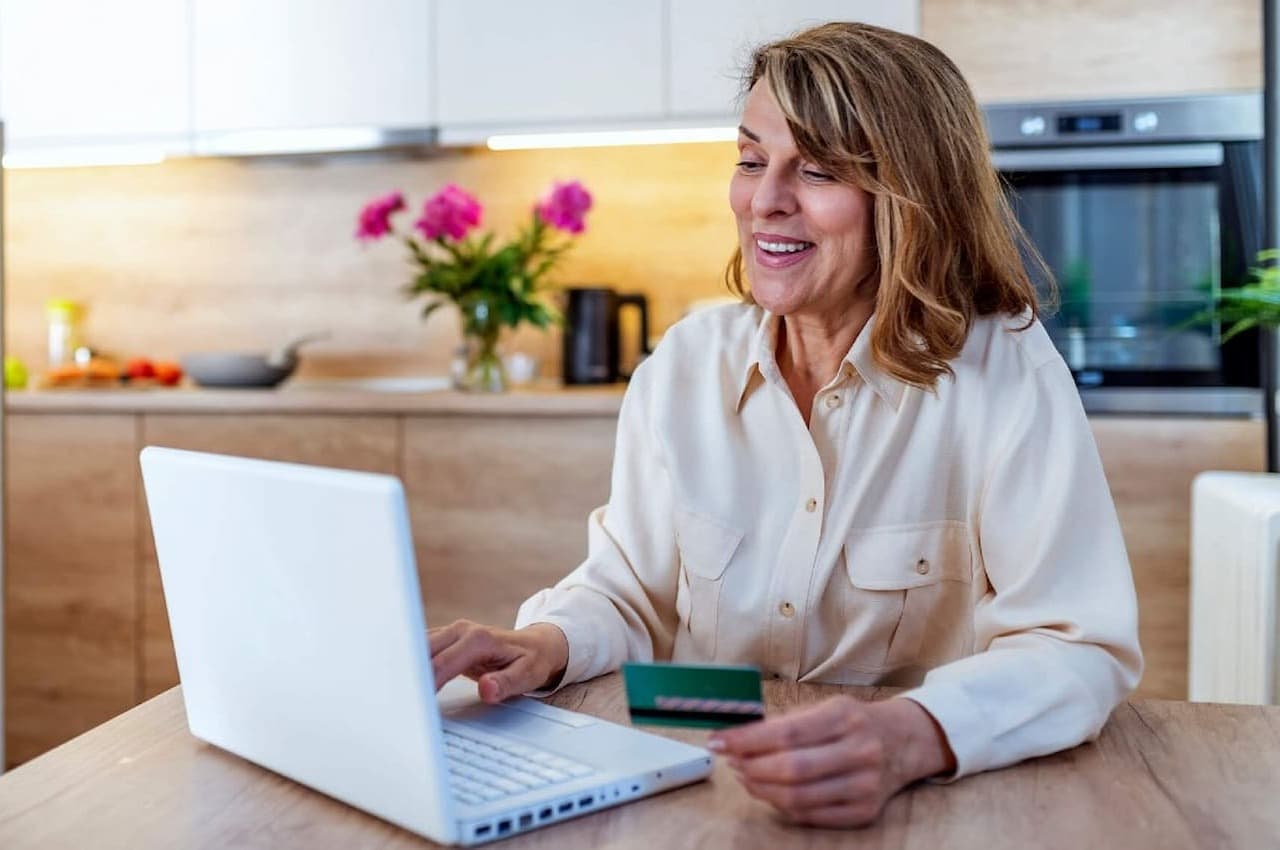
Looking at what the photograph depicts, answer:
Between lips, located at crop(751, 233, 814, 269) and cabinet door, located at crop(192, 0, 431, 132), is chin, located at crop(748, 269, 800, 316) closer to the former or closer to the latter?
lips, located at crop(751, 233, 814, 269)

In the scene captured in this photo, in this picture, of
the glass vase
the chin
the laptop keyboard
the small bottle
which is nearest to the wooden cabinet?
the glass vase

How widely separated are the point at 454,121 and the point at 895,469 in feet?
6.88

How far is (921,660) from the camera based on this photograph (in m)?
1.39

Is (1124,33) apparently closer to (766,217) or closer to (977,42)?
(977,42)

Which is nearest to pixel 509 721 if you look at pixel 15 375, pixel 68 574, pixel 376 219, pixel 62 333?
pixel 376 219

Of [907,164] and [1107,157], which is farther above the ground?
[1107,157]

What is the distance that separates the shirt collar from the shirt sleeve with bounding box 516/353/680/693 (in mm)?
108

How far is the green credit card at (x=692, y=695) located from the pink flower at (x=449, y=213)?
2.31m

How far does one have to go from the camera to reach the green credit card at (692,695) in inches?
32.5

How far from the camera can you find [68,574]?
3.21m

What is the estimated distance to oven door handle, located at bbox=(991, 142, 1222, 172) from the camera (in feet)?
9.06

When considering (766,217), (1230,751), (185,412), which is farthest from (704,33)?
(1230,751)

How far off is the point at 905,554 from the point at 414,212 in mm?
2444

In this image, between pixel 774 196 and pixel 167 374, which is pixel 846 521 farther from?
pixel 167 374
